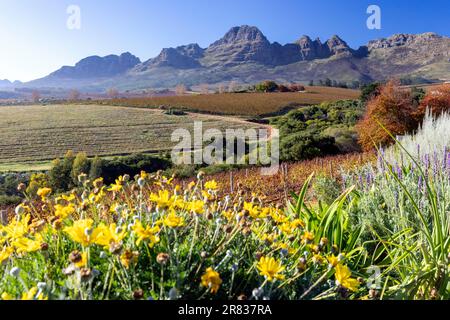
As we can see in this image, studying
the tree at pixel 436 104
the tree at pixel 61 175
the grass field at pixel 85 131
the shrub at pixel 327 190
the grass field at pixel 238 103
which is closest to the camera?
the shrub at pixel 327 190

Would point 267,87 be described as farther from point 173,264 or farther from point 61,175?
point 173,264

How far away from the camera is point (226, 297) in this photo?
1562 millimetres

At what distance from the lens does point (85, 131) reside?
30.0m

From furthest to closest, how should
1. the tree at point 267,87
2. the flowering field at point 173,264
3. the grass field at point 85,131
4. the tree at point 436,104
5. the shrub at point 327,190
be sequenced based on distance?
1. the tree at point 267,87
2. the grass field at point 85,131
3. the tree at point 436,104
4. the shrub at point 327,190
5. the flowering field at point 173,264

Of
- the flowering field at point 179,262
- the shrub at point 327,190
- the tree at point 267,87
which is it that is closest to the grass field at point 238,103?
the tree at point 267,87

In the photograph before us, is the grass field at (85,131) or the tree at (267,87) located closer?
the grass field at (85,131)

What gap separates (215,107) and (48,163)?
23.7 meters

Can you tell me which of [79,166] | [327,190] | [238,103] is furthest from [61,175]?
[238,103]

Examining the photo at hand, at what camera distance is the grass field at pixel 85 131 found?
24219 mm

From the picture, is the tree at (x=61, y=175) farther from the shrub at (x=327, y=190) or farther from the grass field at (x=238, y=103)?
the grass field at (x=238, y=103)

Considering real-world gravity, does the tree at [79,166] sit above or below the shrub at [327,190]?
below

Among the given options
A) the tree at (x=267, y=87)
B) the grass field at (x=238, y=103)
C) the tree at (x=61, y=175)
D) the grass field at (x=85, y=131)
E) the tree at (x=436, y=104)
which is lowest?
the tree at (x=61, y=175)

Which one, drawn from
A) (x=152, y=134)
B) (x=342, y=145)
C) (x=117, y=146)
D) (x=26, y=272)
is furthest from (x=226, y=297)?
(x=152, y=134)

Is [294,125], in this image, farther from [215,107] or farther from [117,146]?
[215,107]
